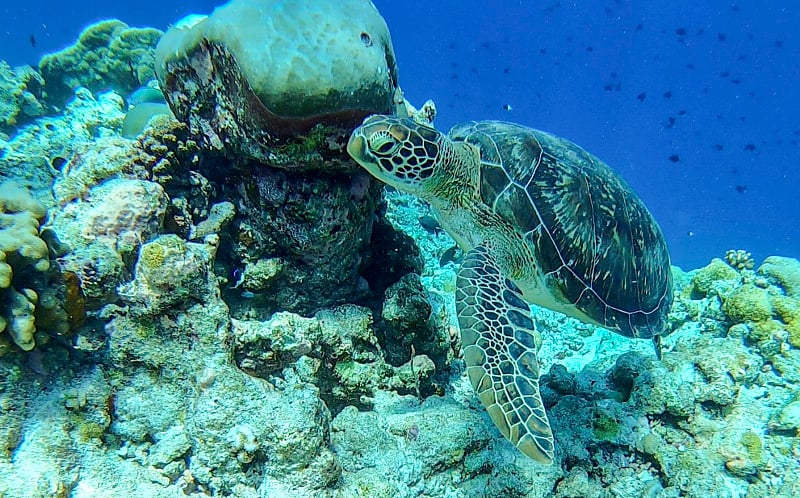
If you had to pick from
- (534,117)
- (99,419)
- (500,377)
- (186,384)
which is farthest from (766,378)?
(534,117)

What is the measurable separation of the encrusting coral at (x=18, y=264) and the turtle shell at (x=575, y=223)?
303 cm

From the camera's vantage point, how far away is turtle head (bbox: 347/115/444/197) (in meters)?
2.68

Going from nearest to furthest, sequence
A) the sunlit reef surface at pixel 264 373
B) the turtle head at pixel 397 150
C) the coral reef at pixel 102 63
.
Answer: the sunlit reef surface at pixel 264 373 < the turtle head at pixel 397 150 < the coral reef at pixel 102 63

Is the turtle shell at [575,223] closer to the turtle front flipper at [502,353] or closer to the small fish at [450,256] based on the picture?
the turtle front flipper at [502,353]

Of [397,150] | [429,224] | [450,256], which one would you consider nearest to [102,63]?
[429,224]

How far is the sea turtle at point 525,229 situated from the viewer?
120 inches

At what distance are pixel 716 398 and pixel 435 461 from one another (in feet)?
8.12

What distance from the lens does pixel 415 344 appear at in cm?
325

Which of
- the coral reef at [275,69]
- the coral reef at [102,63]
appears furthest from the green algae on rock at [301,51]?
the coral reef at [102,63]

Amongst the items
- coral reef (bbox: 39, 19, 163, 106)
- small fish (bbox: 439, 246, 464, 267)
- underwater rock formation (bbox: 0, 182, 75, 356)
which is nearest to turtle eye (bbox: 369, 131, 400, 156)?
underwater rock formation (bbox: 0, 182, 75, 356)

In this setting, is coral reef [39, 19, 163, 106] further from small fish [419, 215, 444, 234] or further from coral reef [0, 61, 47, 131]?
small fish [419, 215, 444, 234]

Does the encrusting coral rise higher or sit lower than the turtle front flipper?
lower

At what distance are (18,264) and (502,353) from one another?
8.84 ft

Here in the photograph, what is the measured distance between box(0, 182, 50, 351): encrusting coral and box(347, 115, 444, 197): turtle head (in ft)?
5.55
